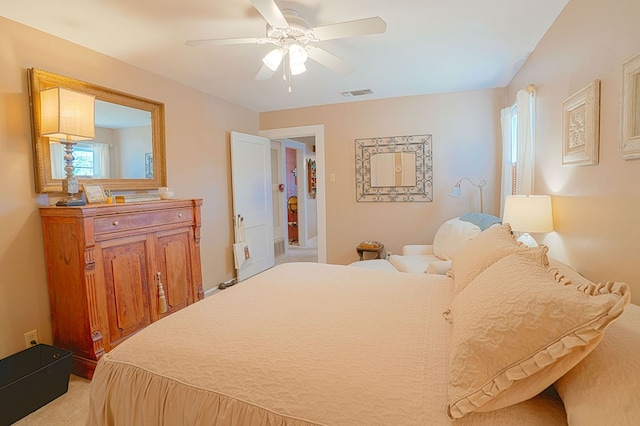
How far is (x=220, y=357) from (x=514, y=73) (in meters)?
3.71

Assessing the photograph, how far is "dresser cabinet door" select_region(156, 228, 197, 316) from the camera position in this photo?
2.76 meters

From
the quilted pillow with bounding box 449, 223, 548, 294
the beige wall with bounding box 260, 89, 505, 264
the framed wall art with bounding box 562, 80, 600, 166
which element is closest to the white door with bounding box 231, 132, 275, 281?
the beige wall with bounding box 260, 89, 505, 264

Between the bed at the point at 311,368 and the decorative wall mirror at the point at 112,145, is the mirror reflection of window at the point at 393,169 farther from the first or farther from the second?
the bed at the point at 311,368

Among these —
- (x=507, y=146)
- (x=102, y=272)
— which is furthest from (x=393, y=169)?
(x=102, y=272)

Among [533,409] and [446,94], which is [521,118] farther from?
[533,409]

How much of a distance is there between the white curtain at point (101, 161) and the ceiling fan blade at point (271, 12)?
180 cm

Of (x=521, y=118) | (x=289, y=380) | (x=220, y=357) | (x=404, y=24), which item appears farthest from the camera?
(x=521, y=118)

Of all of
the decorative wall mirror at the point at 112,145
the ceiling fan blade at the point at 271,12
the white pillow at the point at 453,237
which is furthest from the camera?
the white pillow at the point at 453,237

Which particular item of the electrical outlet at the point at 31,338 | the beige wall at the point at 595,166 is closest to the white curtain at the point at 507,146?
the beige wall at the point at 595,166

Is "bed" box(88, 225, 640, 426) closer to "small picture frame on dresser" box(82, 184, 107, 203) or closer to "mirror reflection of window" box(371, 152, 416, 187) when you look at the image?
"small picture frame on dresser" box(82, 184, 107, 203)

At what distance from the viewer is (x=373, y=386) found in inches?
35.7

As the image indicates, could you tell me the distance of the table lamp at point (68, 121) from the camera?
Answer: 2148 millimetres

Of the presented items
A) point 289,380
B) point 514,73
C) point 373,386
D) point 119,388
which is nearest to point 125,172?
point 119,388

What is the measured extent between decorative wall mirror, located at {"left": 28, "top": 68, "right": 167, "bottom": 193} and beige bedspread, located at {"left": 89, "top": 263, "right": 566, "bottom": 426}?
1.72 meters
